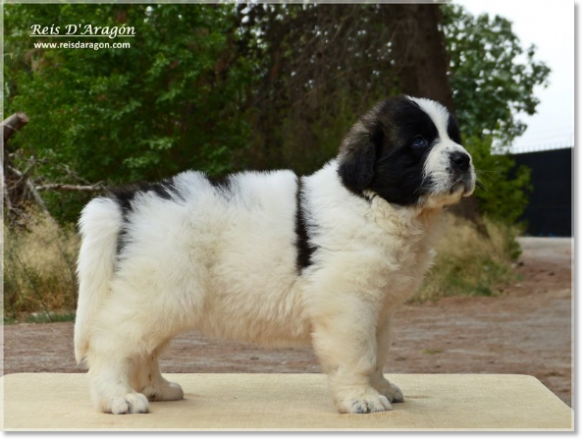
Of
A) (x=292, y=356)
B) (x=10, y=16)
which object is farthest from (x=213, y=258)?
(x=10, y=16)

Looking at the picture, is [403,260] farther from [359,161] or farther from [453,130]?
[453,130]

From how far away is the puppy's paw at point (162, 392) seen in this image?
4305mm

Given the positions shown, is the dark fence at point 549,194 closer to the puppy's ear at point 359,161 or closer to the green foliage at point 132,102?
the green foliage at point 132,102

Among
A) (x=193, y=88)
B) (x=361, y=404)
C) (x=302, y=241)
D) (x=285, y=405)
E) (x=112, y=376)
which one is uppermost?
(x=193, y=88)

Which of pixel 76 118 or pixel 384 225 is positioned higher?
pixel 76 118

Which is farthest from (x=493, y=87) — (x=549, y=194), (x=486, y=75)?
(x=549, y=194)

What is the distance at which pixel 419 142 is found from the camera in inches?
151

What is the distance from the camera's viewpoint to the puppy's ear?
3.86m

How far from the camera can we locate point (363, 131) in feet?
13.0

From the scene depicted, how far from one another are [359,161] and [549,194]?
15561 millimetres

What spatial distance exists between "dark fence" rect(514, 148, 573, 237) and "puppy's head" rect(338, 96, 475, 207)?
1436 centimetres

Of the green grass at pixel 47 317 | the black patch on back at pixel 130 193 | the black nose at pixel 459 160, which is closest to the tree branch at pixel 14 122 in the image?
the green grass at pixel 47 317

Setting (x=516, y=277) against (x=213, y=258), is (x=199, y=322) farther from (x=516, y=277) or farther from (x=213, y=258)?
(x=516, y=277)

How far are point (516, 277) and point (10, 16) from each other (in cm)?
919
